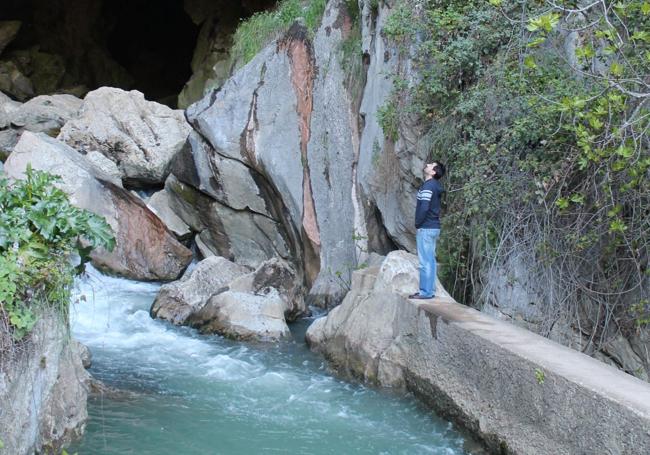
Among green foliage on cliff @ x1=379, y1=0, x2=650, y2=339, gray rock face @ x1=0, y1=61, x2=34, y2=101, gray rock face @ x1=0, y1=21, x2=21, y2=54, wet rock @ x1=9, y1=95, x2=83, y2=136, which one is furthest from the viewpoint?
gray rock face @ x1=0, y1=21, x2=21, y2=54

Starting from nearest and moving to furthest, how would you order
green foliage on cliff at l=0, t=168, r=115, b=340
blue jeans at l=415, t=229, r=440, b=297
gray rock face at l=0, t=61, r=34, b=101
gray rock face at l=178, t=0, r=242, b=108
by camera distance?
green foliage on cliff at l=0, t=168, r=115, b=340, blue jeans at l=415, t=229, r=440, b=297, gray rock face at l=178, t=0, r=242, b=108, gray rock face at l=0, t=61, r=34, b=101

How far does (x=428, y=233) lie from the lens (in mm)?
7723

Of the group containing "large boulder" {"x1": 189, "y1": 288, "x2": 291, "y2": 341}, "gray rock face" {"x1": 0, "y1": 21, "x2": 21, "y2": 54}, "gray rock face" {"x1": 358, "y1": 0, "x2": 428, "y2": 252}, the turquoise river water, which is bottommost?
the turquoise river water

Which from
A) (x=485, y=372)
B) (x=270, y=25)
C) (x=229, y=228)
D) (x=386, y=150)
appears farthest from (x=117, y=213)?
(x=485, y=372)

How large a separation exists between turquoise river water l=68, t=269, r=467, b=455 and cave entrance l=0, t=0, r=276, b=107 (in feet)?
44.6

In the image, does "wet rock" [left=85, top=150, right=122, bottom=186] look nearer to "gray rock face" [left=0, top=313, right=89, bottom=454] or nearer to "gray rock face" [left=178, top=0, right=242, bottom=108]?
"gray rock face" [left=178, top=0, right=242, bottom=108]

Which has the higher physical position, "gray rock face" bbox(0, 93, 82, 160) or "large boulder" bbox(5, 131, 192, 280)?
"gray rock face" bbox(0, 93, 82, 160)

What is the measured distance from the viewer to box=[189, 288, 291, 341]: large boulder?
938 centimetres

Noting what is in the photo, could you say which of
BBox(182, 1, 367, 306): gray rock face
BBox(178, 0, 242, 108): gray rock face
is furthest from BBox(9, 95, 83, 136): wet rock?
BBox(182, 1, 367, 306): gray rock face

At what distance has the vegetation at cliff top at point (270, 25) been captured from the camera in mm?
13578

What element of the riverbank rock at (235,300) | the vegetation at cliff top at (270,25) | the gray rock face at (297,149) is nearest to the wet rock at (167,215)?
the gray rock face at (297,149)

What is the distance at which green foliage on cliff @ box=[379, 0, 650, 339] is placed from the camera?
6504mm

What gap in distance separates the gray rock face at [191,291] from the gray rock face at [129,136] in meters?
4.31

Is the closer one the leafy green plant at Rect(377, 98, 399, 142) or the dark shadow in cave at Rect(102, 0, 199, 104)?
the leafy green plant at Rect(377, 98, 399, 142)
